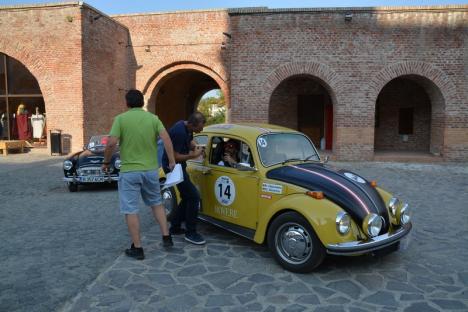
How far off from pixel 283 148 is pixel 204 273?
1864mm

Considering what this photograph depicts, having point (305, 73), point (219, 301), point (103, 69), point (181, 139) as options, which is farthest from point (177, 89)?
point (219, 301)

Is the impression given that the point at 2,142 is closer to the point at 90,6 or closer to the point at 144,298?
the point at 90,6

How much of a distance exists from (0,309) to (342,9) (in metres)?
14.4

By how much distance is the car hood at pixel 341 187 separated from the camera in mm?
4016

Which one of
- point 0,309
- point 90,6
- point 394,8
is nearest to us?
point 0,309

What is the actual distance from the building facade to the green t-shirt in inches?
435

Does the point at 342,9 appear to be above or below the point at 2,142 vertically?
above

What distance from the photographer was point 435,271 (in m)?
4.22

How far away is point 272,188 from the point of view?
4.41 metres

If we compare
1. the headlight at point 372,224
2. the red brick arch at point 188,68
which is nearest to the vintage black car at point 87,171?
the headlight at point 372,224

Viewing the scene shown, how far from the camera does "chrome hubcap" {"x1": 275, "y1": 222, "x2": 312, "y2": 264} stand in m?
4.04

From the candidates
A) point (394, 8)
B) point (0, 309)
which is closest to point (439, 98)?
point (394, 8)

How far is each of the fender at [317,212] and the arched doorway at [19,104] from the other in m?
16.9

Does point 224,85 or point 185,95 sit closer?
point 224,85
